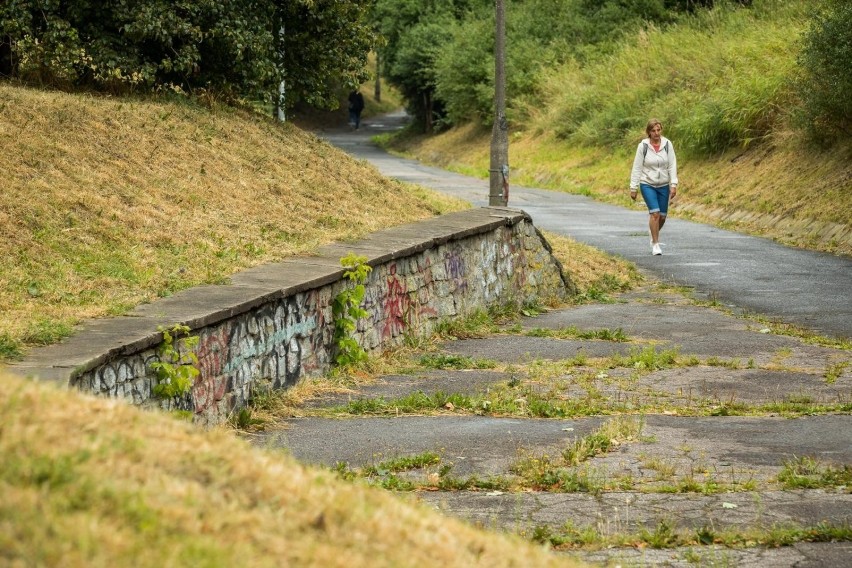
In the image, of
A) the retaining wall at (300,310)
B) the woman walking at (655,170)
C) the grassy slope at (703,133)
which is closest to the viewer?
the retaining wall at (300,310)

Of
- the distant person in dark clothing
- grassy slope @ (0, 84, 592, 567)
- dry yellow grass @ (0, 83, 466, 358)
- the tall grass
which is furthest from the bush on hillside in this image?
the distant person in dark clothing

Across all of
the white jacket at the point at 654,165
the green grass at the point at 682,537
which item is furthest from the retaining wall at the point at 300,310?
the green grass at the point at 682,537

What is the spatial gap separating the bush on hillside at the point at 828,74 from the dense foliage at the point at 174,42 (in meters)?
7.65

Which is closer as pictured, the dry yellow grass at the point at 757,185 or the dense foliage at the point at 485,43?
the dry yellow grass at the point at 757,185

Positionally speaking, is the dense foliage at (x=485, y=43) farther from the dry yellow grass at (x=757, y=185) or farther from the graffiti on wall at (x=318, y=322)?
the graffiti on wall at (x=318, y=322)

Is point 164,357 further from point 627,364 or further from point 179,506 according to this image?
point 627,364

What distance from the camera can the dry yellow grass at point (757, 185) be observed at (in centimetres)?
2036

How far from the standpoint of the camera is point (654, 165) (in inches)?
670

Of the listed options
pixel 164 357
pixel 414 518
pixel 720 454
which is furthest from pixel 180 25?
pixel 414 518

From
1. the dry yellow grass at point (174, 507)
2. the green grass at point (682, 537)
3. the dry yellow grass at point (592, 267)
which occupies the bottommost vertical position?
the green grass at point (682, 537)

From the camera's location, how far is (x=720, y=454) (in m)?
7.43

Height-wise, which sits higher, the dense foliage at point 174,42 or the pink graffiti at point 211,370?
the dense foliage at point 174,42

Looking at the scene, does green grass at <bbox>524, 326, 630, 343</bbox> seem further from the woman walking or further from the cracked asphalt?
the woman walking

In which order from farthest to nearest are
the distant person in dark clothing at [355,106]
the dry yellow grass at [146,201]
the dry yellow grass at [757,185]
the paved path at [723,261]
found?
the distant person in dark clothing at [355,106], the dry yellow grass at [757,185], the paved path at [723,261], the dry yellow grass at [146,201]
